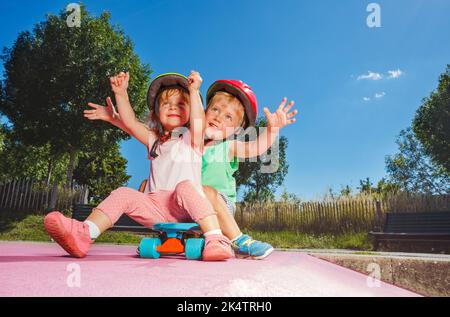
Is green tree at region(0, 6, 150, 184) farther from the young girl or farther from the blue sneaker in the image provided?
→ the blue sneaker

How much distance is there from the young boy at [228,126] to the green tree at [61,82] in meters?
14.6

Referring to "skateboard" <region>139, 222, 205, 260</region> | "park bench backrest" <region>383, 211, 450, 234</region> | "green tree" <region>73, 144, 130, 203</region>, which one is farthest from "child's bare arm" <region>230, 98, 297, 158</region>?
"green tree" <region>73, 144, 130, 203</region>

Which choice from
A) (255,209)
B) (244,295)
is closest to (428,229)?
(255,209)

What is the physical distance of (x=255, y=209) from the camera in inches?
619

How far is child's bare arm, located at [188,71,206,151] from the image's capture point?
8.41 feet

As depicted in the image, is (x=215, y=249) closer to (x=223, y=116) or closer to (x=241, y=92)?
(x=223, y=116)

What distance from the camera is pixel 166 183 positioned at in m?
2.67

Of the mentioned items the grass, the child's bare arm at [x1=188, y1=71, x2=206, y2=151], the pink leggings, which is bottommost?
the grass

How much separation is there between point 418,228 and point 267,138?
7.46m

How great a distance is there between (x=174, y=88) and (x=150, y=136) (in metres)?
0.43

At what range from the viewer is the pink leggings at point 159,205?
240 cm

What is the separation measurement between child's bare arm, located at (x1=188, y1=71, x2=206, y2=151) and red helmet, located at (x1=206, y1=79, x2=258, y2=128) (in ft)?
1.43
